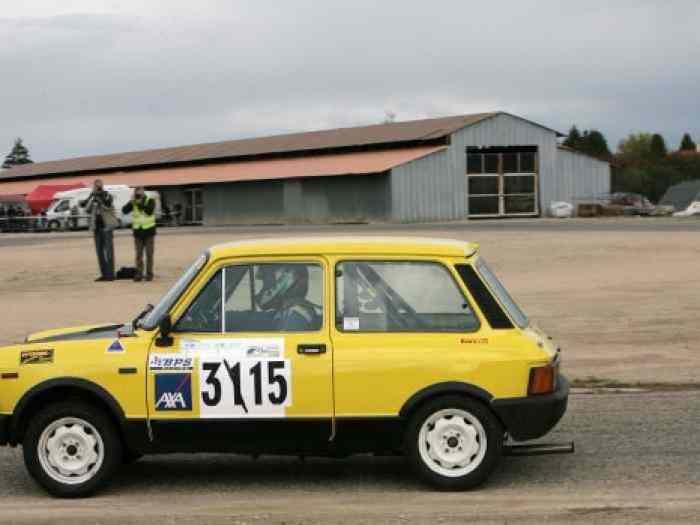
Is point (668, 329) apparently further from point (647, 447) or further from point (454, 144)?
point (454, 144)

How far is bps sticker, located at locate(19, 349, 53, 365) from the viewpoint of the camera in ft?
24.4

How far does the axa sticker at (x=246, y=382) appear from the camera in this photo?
726 cm

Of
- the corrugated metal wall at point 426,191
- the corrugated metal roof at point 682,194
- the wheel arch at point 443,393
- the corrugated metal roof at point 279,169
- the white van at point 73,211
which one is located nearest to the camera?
the wheel arch at point 443,393

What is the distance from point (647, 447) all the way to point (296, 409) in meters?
2.85

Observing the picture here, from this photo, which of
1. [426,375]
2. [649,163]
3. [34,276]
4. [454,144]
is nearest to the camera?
[426,375]

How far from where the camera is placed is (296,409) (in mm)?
7250

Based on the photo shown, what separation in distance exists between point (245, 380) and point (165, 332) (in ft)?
1.90

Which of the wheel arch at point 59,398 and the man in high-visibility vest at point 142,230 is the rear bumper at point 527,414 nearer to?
the wheel arch at point 59,398

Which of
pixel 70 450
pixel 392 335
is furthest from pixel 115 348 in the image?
pixel 392 335

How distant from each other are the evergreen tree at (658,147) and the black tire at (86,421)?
16635cm

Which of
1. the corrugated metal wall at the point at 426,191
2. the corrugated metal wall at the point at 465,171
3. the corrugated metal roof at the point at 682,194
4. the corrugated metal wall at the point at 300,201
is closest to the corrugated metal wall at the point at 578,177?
the corrugated metal wall at the point at 465,171

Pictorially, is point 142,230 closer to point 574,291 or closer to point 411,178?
point 574,291

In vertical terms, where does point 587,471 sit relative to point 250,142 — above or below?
below

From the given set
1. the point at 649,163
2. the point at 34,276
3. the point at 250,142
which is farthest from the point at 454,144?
the point at 649,163
